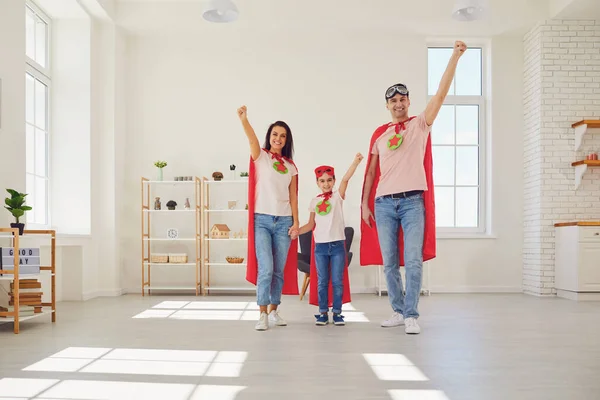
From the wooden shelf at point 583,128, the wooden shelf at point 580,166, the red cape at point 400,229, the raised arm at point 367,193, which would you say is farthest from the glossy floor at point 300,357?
the wooden shelf at point 583,128

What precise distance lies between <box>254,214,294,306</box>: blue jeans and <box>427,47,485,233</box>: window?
3695mm

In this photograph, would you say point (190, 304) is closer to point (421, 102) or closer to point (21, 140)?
point (21, 140)

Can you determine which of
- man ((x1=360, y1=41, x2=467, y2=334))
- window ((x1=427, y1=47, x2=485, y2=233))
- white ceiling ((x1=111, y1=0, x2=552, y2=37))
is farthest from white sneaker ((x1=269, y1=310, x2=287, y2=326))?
white ceiling ((x1=111, y1=0, x2=552, y2=37))

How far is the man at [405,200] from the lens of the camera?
146 inches

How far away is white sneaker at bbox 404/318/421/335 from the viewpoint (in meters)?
3.68

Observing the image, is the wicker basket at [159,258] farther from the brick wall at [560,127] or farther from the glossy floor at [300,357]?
the brick wall at [560,127]

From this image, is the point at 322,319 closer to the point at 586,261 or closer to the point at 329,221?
the point at 329,221

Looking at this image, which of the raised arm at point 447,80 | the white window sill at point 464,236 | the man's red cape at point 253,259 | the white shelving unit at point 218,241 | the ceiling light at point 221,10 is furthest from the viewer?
the white window sill at point 464,236

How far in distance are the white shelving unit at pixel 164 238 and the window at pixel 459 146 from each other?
9.63ft

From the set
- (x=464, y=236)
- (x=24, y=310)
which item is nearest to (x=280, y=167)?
(x=24, y=310)

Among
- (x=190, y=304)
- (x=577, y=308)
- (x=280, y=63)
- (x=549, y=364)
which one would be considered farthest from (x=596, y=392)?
(x=280, y=63)

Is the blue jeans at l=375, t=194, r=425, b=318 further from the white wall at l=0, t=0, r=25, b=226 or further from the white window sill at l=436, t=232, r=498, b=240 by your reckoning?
the white window sill at l=436, t=232, r=498, b=240

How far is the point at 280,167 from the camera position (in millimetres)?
3922

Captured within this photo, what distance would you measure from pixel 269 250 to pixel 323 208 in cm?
55
